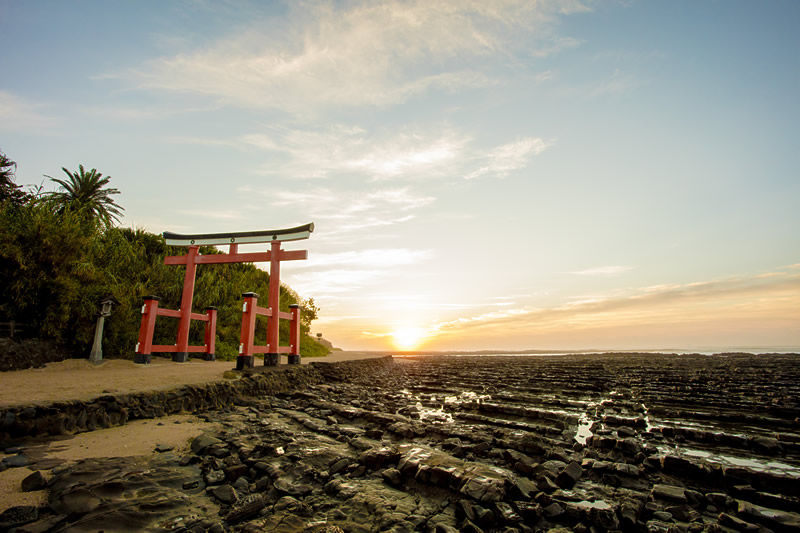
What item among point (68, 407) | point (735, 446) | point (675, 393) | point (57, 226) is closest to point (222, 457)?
point (68, 407)

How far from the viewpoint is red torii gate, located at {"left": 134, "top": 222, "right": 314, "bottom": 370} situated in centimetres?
1298

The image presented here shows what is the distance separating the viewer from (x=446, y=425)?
284 inches

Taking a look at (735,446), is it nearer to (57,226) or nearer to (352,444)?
(352,444)

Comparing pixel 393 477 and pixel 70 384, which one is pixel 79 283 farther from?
pixel 393 477

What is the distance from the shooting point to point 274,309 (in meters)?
14.1

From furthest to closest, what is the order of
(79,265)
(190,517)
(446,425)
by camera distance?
(79,265), (446,425), (190,517)

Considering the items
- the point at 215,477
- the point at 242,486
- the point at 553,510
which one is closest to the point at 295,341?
the point at 215,477

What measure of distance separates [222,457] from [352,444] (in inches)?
79.9

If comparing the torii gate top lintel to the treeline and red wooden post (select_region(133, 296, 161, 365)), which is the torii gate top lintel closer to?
the treeline

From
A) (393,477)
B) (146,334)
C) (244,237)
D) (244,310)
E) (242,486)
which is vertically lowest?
(242,486)

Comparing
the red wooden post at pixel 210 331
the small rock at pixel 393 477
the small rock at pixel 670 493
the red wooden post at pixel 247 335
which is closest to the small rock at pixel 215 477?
the small rock at pixel 393 477

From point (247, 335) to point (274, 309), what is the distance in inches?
68.1

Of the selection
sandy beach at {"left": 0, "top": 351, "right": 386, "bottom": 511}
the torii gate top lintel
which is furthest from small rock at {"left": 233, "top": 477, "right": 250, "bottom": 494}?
the torii gate top lintel

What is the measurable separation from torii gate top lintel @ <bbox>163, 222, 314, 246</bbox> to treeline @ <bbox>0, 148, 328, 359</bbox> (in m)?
2.82
